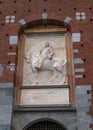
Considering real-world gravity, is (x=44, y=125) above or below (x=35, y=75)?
below

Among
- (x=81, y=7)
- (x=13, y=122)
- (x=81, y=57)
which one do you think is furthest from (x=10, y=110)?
(x=81, y=7)

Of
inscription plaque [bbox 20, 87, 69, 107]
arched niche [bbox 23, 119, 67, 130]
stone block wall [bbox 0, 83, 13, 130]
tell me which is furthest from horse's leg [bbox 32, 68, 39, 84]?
arched niche [bbox 23, 119, 67, 130]

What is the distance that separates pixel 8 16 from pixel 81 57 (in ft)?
11.3

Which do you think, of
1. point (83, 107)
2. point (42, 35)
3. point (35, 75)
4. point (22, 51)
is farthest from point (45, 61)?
point (83, 107)

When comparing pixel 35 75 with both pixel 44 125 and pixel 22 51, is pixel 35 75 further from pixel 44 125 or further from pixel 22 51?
pixel 44 125

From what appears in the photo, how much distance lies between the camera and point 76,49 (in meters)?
10.6

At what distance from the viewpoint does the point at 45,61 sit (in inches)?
418

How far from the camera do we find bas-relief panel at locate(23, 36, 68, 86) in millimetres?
10344

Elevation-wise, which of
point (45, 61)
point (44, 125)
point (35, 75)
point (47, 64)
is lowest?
point (44, 125)

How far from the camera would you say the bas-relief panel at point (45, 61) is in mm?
10344

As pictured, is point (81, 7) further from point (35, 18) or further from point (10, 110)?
point (10, 110)

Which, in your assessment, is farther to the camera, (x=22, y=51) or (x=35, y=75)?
(x=22, y=51)

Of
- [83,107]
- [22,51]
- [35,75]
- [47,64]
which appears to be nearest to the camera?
[83,107]

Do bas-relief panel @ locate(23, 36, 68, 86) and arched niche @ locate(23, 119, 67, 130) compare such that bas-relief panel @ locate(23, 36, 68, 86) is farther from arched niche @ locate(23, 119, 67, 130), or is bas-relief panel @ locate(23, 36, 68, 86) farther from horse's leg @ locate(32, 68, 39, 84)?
arched niche @ locate(23, 119, 67, 130)
